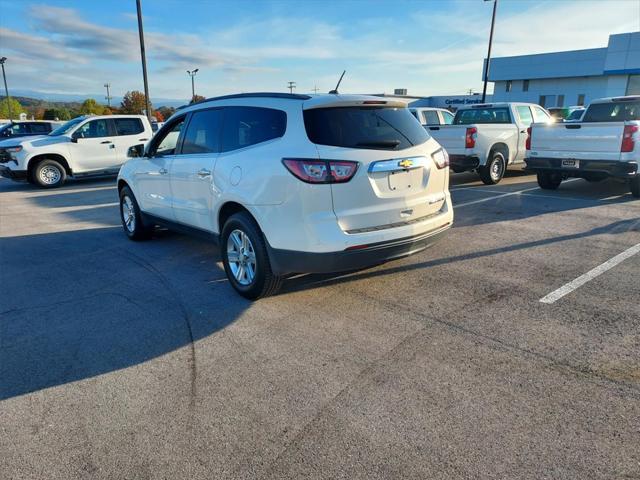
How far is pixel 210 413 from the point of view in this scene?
2736mm

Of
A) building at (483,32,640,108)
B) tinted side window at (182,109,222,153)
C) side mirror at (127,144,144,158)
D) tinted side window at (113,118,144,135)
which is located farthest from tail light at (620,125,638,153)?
building at (483,32,640,108)

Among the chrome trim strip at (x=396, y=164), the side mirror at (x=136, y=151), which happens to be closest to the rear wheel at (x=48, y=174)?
the side mirror at (x=136, y=151)

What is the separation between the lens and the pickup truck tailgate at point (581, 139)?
27.2 ft

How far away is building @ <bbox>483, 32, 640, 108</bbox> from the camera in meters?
44.7

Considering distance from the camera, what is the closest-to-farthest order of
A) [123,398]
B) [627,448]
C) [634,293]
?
[627,448], [123,398], [634,293]

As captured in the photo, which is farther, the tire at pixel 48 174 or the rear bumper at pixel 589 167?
the tire at pixel 48 174

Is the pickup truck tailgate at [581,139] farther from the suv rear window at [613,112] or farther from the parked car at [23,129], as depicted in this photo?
the parked car at [23,129]

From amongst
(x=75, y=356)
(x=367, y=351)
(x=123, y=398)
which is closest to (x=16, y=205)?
(x=75, y=356)

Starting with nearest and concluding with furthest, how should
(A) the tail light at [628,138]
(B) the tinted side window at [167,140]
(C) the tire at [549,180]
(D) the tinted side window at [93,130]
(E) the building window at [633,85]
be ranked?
(B) the tinted side window at [167,140] < (A) the tail light at [628,138] < (C) the tire at [549,180] < (D) the tinted side window at [93,130] < (E) the building window at [633,85]

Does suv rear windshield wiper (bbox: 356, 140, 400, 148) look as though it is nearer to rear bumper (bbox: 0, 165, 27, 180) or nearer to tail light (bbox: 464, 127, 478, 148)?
tail light (bbox: 464, 127, 478, 148)

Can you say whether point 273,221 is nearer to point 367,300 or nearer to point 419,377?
point 367,300

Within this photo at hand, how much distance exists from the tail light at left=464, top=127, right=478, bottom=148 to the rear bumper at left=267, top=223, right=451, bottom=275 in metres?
7.20

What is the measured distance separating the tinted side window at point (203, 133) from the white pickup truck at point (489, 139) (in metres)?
7.18

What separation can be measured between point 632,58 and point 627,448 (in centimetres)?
5379
